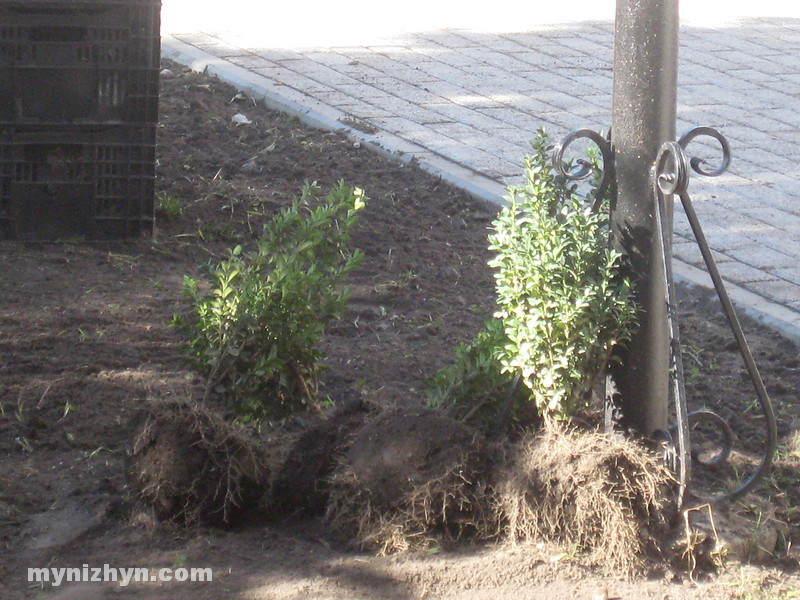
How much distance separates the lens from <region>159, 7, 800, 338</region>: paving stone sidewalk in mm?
5652

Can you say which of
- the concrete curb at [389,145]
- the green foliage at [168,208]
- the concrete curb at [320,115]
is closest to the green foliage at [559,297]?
the concrete curb at [389,145]

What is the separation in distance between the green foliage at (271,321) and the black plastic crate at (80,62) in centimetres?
159

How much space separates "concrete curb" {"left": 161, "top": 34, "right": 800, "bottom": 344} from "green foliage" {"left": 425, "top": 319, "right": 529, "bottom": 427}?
6.28 feet

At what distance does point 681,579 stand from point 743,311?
215 cm

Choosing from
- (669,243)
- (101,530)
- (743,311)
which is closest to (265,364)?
(101,530)

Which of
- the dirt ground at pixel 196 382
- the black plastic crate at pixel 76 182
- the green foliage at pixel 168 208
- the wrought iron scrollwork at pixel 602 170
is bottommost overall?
the dirt ground at pixel 196 382

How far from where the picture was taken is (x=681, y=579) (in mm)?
2896

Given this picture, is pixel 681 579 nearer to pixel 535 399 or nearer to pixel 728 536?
pixel 728 536

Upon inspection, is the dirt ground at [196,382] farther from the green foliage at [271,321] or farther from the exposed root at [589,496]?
the green foliage at [271,321]

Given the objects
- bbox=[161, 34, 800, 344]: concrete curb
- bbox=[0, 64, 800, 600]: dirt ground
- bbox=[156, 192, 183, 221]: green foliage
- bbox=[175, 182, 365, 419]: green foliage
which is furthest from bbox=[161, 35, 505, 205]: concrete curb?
bbox=[175, 182, 365, 419]: green foliage

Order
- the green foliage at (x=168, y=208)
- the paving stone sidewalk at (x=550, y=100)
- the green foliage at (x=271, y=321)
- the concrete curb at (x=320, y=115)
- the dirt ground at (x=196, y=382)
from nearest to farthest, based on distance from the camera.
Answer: the dirt ground at (x=196, y=382) → the green foliage at (x=271, y=321) → the green foliage at (x=168, y=208) → the paving stone sidewalk at (x=550, y=100) → the concrete curb at (x=320, y=115)

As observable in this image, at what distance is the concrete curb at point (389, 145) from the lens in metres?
4.77

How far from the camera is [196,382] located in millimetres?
3736

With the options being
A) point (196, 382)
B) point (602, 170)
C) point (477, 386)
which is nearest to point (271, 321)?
point (196, 382)
